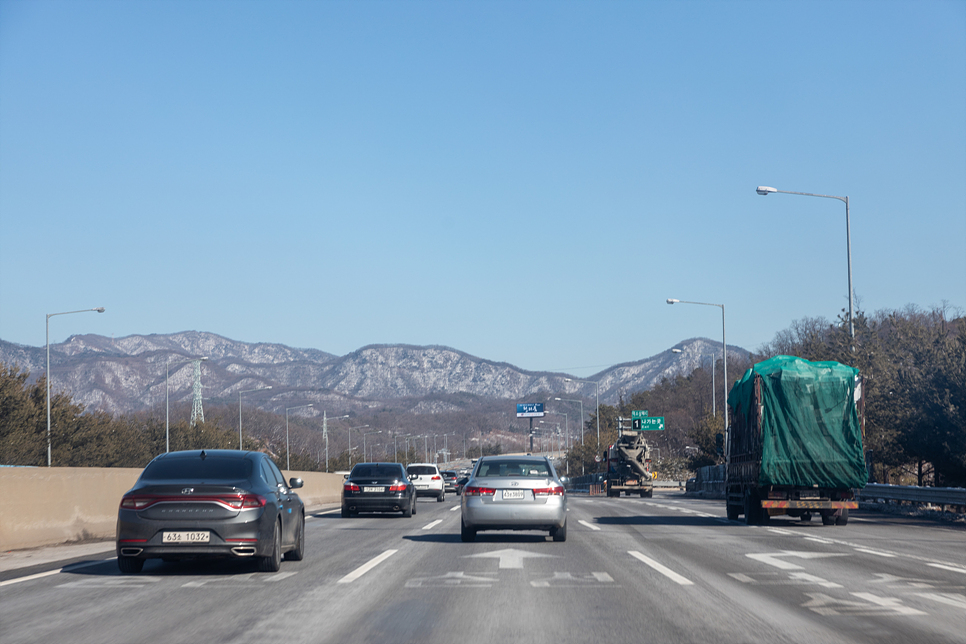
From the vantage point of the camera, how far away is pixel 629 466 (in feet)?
197

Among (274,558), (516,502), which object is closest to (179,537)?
(274,558)

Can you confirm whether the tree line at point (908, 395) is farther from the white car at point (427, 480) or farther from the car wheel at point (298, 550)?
the car wheel at point (298, 550)

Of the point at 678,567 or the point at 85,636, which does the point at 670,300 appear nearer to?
the point at 678,567

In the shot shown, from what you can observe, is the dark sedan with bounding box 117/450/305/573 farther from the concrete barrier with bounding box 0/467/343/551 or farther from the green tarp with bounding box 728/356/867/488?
the green tarp with bounding box 728/356/867/488

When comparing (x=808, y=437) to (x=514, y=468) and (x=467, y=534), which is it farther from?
(x=467, y=534)

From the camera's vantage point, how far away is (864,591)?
10.6 metres

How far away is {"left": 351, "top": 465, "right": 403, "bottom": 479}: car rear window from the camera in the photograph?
27.3 meters

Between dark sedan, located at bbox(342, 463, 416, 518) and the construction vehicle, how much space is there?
33752mm

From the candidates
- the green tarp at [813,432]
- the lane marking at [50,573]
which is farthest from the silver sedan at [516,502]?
the green tarp at [813,432]

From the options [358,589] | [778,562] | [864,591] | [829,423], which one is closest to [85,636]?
[358,589]

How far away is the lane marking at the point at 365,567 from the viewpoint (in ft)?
38.4

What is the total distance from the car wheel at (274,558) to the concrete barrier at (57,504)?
17.1 ft

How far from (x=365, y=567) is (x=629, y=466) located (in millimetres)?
48406

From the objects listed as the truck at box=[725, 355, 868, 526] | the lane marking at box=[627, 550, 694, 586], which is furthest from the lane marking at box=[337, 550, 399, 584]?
the truck at box=[725, 355, 868, 526]
